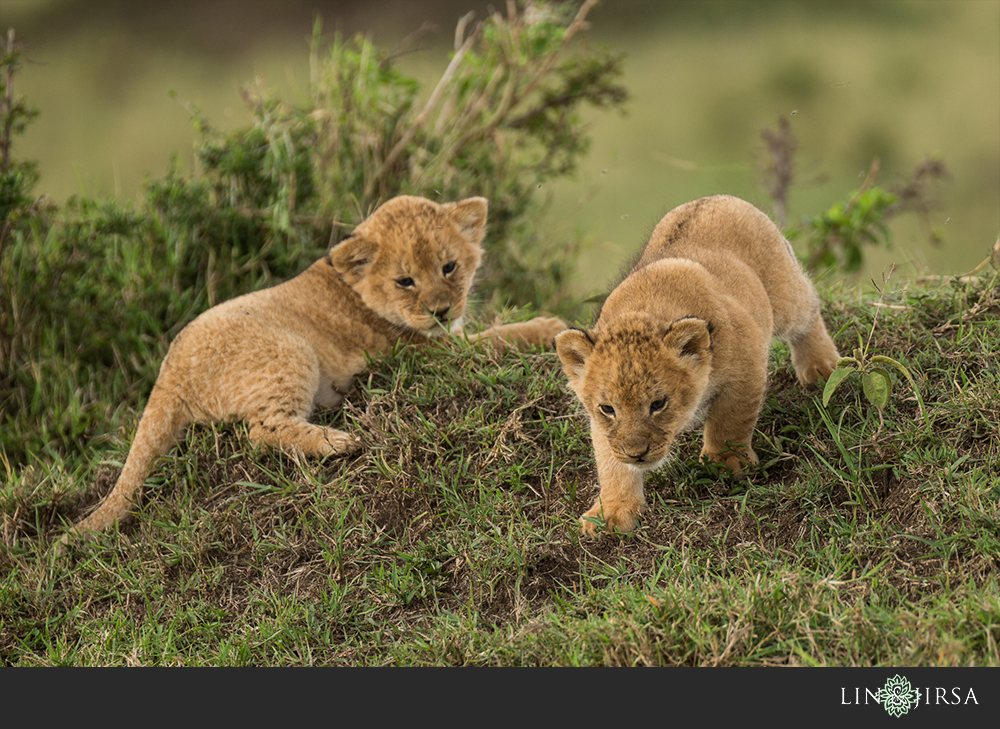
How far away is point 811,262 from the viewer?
7.90m

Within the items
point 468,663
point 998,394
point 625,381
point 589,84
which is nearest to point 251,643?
point 468,663

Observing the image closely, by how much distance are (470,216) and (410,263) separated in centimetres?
55

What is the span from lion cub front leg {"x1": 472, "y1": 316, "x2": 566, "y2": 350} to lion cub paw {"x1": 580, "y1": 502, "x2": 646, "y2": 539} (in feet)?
5.03

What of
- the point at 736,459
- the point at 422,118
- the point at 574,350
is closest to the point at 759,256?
the point at 736,459

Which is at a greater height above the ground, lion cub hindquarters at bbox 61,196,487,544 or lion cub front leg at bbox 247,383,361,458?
lion cub hindquarters at bbox 61,196,487,544

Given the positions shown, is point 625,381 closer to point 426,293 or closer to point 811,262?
point 426,293

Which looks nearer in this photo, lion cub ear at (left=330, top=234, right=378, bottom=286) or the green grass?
the green grass

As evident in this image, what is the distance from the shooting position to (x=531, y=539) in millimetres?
4199

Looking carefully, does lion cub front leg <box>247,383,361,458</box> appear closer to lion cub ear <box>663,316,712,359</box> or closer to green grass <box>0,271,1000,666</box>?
green grass <box>0,271,1000,666</box>

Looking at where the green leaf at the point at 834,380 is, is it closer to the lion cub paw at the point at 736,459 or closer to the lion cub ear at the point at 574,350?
the lion cub paw at the point at 736,459

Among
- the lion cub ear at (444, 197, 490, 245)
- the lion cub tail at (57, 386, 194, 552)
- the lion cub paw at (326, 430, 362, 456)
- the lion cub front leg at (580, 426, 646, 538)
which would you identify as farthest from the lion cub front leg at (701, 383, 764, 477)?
the lion cub tail at (57, 386, 194, 552)

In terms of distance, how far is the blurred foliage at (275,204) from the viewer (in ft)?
21.1

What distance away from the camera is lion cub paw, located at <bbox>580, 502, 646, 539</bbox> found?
4109 millimetres

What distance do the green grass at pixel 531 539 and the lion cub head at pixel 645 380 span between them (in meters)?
0.53
